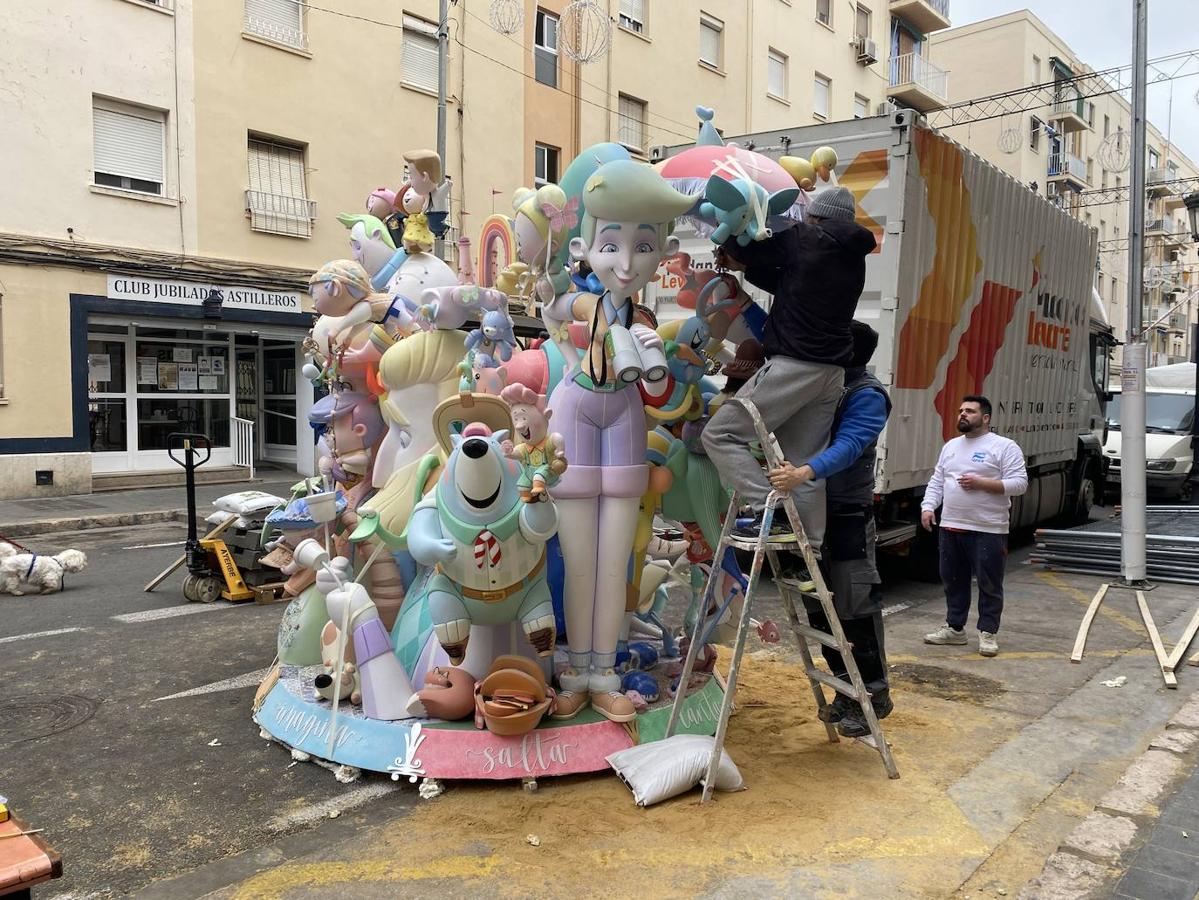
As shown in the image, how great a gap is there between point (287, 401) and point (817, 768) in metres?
14.2

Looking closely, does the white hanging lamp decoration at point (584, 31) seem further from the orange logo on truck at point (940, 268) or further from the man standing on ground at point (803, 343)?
the man standing on ground at point (803, 343)

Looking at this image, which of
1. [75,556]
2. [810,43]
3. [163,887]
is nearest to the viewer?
[163,887]

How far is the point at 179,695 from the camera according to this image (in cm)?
496

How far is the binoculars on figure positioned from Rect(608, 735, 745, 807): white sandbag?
153cm

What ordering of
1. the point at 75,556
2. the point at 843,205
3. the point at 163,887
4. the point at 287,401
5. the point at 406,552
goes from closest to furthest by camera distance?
the point at 163,887 → the point at 843,205 → the point at 406,552 → the point at 75,556 → the point at 287,401

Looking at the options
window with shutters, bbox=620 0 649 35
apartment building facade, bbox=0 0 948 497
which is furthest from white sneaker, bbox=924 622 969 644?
window with shutters, bbox=620 0 649 35

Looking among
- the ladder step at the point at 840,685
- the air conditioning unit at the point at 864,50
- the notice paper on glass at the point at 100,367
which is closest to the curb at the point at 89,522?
the notice paper on glass at the point at 100,367

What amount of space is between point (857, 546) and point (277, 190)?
13.3 m

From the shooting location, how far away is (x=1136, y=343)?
25.9 ft

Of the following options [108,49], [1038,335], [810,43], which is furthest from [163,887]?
[810,43]

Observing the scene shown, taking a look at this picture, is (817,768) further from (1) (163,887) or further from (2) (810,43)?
(2) (810,43)

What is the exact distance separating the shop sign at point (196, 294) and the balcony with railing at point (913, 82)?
21.0 meters

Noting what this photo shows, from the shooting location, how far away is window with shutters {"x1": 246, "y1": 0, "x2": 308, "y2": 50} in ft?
46.8

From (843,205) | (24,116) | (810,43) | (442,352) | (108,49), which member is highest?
(810,43)
